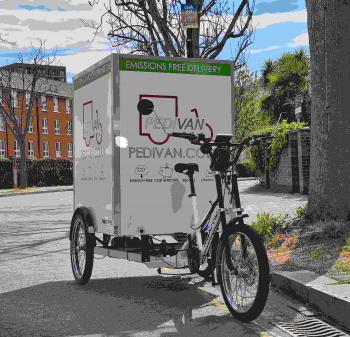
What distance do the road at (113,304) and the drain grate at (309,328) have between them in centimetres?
11

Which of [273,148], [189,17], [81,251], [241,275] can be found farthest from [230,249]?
[273,148]

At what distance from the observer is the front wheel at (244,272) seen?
4.90 metres

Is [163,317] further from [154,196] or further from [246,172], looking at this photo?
[246,172]

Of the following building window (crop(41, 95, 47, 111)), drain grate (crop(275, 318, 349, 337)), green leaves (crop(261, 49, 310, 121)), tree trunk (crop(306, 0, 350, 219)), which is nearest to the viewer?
drain grate (crop(275, 318, 349, 337))

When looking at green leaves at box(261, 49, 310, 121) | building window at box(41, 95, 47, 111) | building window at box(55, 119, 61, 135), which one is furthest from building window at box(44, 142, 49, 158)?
green leaves at box(261, 49, 310, 121)

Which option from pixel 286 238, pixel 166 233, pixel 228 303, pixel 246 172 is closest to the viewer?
pixel 228 303

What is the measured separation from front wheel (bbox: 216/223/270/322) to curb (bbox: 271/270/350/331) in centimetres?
64

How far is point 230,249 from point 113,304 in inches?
55.9

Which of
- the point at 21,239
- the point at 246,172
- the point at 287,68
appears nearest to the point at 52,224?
the point at 21,239

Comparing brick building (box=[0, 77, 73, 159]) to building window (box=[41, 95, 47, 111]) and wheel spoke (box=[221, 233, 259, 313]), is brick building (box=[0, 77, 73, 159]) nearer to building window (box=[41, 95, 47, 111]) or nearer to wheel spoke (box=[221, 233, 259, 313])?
building window (box=[41, 95, 47, 111])

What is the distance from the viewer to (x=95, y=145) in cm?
707

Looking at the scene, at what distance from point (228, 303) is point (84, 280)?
2175 millimetres

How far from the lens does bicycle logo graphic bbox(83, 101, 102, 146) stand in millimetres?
6953

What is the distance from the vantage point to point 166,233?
659 centimetres
